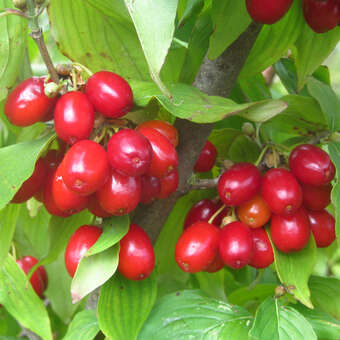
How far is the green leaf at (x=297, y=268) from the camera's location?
0.89 meters

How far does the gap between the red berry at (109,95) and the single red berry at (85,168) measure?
63 millimetres

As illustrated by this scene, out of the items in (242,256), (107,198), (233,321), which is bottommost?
(233,321)

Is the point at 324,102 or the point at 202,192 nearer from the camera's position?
the point at 324,102

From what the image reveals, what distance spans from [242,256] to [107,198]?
11.2 inches

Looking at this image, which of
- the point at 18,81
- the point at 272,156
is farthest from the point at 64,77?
the point at 272,156

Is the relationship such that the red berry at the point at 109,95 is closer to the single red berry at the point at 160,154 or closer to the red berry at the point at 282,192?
the single red berry at the point at 160,154

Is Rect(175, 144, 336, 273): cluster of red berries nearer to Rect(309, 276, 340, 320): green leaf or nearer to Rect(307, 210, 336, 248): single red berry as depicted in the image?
Rect(307, 210, 336, 248): single red berry

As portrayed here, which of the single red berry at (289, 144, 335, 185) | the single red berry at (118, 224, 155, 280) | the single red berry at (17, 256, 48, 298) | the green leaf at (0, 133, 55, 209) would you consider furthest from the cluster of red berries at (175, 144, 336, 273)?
the single red berry at (17, 256, 48, 298)

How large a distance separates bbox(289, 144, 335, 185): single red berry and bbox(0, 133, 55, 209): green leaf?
454mm

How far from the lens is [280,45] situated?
103 cm

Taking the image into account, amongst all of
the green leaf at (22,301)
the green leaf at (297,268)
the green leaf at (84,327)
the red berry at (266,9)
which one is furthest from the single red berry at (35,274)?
the red berry at (266,9)

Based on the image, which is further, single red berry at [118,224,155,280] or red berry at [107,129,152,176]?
single red berry at [118,224,155,280]

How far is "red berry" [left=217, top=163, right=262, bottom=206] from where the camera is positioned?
0.90 meters

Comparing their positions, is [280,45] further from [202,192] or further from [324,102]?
[202,192]
